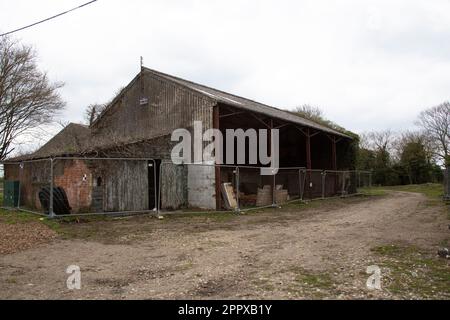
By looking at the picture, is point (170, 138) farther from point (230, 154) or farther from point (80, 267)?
point (80, 267)

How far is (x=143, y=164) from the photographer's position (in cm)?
1491

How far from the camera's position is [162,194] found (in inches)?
614

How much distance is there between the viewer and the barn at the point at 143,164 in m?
13.8

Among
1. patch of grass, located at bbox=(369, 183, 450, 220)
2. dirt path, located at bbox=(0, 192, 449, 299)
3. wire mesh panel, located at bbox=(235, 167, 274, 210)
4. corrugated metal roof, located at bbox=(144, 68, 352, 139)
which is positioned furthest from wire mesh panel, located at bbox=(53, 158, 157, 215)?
patch of grass, located at bbox=(369, 183, 450, 220)

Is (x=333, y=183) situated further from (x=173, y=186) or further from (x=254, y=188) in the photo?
(x=173, y=186)

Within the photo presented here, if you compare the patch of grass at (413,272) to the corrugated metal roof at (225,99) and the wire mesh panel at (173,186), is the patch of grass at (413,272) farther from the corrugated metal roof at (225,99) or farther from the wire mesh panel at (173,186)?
the corrugated metal roof at (225,99)

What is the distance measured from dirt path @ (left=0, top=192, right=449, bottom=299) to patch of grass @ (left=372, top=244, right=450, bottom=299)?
173 millimetres

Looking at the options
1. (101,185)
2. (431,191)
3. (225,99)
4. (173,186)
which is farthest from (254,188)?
(431,191)

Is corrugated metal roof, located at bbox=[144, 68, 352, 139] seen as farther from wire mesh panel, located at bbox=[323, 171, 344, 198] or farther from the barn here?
wire mesh panel, located at bbox=[323, 171, 344, 198]

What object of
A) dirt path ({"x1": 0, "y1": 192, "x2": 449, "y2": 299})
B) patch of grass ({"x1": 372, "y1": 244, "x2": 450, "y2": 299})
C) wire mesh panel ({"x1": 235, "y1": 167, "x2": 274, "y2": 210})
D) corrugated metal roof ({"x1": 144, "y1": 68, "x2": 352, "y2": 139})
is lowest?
dirt path ({"x1": 0, "y1": 192, "x2": 449, "y2": 299})

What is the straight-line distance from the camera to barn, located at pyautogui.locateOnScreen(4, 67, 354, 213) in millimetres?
13836

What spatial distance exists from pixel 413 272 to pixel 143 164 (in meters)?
10.9

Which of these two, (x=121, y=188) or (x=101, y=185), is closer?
(x=101, y=185)
